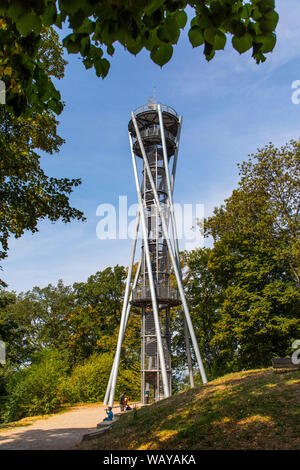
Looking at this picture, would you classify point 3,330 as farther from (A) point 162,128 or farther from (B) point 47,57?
(A) point 162,128

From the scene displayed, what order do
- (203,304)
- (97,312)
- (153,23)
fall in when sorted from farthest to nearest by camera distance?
(97,312) → (203,304) → (153,23)

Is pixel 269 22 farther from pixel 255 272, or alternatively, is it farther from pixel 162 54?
pixel 255 272

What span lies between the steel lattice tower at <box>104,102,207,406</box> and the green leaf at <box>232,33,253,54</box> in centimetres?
1516

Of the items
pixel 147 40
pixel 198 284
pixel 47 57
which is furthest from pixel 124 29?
pixel 198 284

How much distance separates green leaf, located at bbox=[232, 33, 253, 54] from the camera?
2.36 meters

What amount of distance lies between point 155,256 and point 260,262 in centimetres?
729

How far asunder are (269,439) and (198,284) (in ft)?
73.4

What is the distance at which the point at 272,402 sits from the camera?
707 cm

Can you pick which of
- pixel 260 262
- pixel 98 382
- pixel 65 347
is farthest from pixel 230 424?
pixel 65 347

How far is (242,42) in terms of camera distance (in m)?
2.38

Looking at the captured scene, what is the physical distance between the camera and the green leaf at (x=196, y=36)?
2.35 meters

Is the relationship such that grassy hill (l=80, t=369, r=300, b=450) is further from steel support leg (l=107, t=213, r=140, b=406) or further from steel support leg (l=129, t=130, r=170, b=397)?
steel support leg (l=107, t=213, r=140, b=406)

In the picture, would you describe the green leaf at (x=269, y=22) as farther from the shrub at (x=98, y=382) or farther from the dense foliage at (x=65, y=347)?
the shrub at (x=98, y=382)

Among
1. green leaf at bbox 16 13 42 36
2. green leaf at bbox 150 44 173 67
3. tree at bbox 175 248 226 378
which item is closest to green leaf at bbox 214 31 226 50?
green leaf at bbox 150 44 173 67
